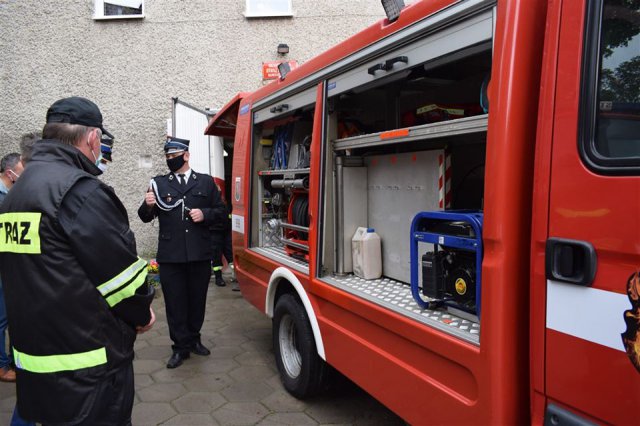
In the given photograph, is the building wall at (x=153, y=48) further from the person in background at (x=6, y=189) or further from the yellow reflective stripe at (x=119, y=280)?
the yellow reflective stripe at (x=119, y=280)

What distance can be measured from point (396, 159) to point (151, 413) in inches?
95.8

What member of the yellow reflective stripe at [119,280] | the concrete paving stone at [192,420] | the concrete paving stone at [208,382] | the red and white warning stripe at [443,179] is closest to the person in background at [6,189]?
the concrete paving stone at [208,382]

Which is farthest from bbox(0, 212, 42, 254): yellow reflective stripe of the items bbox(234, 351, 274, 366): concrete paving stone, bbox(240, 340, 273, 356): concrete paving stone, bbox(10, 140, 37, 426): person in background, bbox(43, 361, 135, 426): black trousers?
bbox(240, 340, 273, 356): concrete paving stone

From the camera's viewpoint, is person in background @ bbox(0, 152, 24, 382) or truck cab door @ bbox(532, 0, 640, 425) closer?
truck cab door @ bbox(532, 0, 640, 425)

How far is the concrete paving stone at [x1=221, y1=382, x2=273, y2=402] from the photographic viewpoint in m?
3.47

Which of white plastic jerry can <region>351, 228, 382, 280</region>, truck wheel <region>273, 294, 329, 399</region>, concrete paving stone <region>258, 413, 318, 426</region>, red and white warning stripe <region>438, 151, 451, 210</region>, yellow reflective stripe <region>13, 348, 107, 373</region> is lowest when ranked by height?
concrete paving stone <region>258, 413, 318, 426</region>

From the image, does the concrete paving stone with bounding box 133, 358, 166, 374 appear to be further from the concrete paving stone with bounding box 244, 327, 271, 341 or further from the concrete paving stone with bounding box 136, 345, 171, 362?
the concrete paving stone with bounding box 244, 327, 271, 341

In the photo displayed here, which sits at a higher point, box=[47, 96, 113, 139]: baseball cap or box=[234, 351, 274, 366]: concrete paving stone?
box=[47, 96, 113, 139]: baseball cap

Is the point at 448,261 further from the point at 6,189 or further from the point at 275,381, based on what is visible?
the point at 6,189

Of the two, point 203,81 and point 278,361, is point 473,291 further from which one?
point 203,81

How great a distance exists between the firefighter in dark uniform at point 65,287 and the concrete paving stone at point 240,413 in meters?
1.44

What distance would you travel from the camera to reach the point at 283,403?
338 cm

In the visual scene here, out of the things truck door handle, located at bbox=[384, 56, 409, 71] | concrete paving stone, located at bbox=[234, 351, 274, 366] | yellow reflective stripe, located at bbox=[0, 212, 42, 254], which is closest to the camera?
yellow reflective stripe, located at bbox=[0, 212, 42, 254]

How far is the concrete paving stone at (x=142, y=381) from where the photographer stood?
372cm
